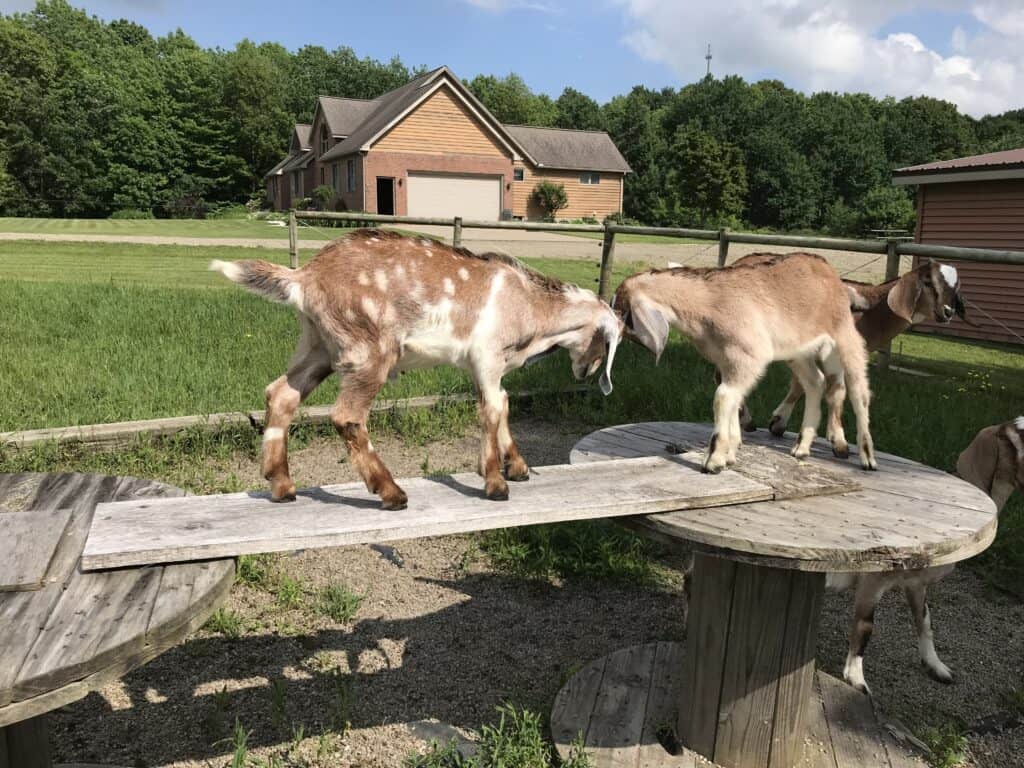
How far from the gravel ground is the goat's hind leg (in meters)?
1.08

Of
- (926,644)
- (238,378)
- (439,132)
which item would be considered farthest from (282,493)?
(439,132)

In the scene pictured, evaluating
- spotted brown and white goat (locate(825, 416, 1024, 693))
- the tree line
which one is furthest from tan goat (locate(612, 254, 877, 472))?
the tree line

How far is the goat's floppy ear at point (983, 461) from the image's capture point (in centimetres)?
344

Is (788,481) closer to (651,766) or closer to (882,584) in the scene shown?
(882,584)

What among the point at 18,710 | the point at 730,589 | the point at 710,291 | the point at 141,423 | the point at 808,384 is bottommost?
the point at 141,423

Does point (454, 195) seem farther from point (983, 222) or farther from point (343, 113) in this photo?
point (983, 222)

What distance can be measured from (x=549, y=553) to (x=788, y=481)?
2002 millimetres

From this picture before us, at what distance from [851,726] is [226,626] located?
2832 millimetres

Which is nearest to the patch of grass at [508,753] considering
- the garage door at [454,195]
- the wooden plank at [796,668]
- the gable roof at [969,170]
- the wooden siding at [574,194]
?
the wooden plank at [796,668]

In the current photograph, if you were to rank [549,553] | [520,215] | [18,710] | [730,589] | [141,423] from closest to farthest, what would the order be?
[18,710], [730,589], [549,553], [141,423], [520,215]

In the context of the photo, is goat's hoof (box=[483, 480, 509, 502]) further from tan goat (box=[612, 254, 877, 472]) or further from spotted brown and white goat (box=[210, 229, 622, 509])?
tan goat (box=[612, 254, 877, 472])

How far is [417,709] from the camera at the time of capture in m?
3.21

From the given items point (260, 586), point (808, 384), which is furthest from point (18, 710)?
point (808, 384)

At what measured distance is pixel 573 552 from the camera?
4512 millimetres
